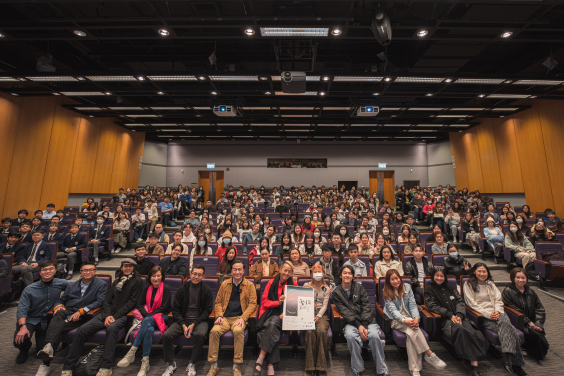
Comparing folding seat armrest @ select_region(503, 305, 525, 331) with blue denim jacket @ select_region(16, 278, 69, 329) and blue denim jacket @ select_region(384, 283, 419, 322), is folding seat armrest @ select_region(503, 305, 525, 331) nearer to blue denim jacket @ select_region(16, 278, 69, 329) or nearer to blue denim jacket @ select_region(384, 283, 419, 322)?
blue denim jacket @ select_region(384, 283, 419, 322)

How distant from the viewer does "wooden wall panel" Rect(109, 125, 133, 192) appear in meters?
10.7

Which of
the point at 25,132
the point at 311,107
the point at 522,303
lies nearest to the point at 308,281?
the point at 522,303

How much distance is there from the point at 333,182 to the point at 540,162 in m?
8.10

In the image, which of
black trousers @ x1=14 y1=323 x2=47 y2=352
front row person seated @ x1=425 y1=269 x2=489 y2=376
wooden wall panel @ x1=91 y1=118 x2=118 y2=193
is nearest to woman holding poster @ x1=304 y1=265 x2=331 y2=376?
front row person seated @ x1=425 y1=269 x2=489 y2=376

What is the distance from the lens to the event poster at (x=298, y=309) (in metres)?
2.68

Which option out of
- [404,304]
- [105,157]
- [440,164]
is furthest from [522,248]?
[105,157]

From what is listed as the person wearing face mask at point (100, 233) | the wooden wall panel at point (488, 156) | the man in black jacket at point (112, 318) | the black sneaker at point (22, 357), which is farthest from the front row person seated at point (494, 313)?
the wooden wall panel at point (488, 156)

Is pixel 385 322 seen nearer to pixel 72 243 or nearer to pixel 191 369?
pixel 191 369

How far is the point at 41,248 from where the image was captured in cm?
458

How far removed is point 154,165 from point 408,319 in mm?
13767

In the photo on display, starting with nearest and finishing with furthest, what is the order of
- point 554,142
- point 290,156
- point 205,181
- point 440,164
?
1. point 554,142
2. point 440,164
3. point 290,156
4. point 205,181

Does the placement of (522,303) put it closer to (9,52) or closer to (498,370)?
(498,370)

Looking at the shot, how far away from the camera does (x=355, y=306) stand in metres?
2.96

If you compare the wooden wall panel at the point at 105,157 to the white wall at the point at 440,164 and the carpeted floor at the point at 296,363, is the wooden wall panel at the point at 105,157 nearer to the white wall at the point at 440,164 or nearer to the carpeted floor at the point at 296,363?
the carpeted floor at the point at 296,363
